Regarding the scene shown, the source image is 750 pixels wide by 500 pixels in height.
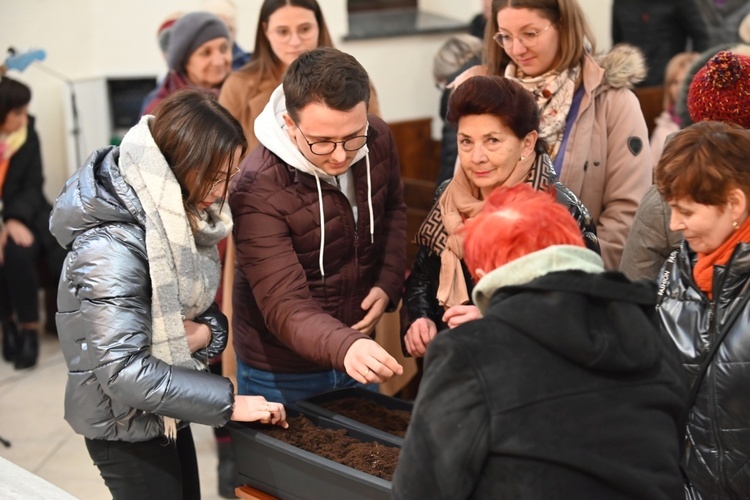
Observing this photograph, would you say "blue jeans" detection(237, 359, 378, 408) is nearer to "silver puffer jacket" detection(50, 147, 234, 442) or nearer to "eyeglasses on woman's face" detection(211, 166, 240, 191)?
"silver puffer jacket" detection(50, 147, 234, 442)

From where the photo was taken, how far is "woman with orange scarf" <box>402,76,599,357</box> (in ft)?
7.52

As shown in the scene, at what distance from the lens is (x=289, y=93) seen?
2.35m

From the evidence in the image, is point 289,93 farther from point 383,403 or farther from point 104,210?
point 383,403

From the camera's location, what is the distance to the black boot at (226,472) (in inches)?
147

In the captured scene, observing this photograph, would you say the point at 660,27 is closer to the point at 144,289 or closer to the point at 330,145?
the point at 330,145

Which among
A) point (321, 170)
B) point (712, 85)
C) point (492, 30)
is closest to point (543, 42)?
point (492, 30)

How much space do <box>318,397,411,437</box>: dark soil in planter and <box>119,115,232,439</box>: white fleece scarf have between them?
392 mm

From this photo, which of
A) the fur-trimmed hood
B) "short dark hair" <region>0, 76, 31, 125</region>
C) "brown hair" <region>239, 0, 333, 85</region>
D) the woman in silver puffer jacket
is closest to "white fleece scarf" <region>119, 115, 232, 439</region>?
the woman in silver puffer jacket

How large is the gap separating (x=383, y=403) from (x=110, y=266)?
31.1 inches

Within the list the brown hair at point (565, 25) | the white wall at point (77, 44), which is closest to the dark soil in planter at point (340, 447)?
the brown hair at point (565, 25)

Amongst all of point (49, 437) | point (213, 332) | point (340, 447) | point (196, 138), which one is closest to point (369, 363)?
point (340, 447)

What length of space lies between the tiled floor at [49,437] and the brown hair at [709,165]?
234cm

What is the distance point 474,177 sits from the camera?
94.0 inches

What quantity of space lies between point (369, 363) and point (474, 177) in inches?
20.6
